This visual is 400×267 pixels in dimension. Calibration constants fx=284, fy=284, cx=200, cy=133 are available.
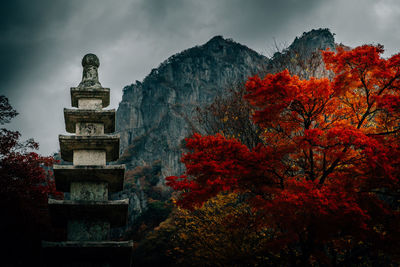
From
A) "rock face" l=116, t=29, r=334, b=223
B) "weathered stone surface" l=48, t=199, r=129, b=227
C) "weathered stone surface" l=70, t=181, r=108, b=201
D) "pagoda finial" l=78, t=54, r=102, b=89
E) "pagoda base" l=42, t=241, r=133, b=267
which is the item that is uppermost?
"rock face" l=116, t=29, r=334, b=223

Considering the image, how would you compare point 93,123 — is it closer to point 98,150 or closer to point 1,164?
point 98,150

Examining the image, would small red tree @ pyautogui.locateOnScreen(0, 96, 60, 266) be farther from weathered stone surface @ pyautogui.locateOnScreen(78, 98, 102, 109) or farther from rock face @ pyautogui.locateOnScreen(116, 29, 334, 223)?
rock face @ pyautogui.locateOnScreen(116, 29, 334, 223)

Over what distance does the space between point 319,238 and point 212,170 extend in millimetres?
2968

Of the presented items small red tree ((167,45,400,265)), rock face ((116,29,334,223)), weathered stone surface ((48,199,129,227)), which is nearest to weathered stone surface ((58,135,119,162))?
weathered stone surface ((48,199,129,227))

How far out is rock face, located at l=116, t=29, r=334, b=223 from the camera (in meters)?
75.8

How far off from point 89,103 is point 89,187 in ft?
9.84

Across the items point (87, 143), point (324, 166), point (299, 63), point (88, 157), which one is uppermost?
point (299, 63)

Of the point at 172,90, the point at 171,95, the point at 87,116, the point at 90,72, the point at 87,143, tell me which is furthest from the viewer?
the point at 172,90

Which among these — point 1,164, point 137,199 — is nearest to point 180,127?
point 137,199

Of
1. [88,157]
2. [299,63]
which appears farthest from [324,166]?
[299,63]

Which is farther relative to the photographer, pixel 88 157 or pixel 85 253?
pixel 88 157

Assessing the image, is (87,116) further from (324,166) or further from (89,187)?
(324,166)

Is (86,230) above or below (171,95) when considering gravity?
below

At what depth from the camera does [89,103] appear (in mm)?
9938
